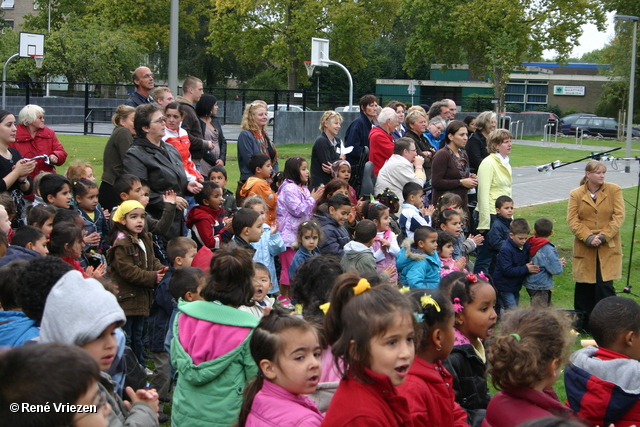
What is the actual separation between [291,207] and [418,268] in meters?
1.89

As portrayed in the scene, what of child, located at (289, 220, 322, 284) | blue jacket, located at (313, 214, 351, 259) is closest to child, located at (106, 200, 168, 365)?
child, located at (289, 220, 322, 284)

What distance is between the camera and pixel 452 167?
30.7 feet

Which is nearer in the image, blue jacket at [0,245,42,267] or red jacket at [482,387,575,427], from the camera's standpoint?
red jacket at [482,387,575,427]

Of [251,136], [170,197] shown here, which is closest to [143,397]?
[170,197]

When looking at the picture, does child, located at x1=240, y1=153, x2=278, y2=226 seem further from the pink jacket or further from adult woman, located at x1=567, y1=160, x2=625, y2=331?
the pink jacket

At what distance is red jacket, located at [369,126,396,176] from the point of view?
31.6ft

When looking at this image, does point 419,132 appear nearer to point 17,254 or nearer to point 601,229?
point 601,229

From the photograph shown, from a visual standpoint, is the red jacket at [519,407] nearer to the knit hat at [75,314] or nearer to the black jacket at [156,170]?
the knit hat at [75,314]

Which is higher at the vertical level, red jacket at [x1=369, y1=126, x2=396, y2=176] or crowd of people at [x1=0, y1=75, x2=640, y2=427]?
red jacket at [x1=369, y1=126, x2=396, y2=176]

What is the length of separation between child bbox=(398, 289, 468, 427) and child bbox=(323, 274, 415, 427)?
17 centimetres

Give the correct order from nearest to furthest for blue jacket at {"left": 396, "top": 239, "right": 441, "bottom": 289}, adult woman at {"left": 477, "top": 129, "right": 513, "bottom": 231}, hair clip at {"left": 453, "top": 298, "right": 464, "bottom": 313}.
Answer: hair clip at {"left": 453, "top": 298, "right": 464, "bottom": 313} → blue jacket at {"left": 396, "top": 239, "right": 441, "bottom": 289} → adult woman at {"left": 477, "top": 129, "right": 513, "bottom": 231}

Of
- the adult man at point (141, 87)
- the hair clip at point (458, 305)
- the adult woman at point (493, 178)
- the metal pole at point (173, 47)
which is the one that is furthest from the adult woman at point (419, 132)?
the hair clip at point (458, 305)

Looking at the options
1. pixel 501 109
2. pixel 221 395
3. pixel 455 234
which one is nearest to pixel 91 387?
pixel 221 395

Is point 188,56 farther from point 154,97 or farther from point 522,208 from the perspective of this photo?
point 154,97
